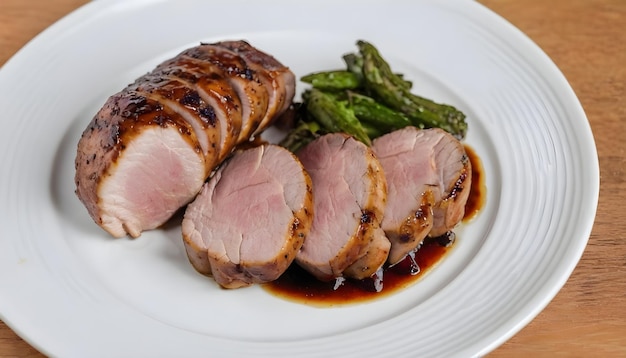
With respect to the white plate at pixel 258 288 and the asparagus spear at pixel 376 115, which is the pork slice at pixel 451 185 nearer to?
the white plate at pixel 258 288

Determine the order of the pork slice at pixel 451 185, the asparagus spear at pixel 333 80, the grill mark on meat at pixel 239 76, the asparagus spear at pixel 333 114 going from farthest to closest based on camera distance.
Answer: the asparagus spear at pixel 333 80 → the asparagus spear at pixel 333 114 → the grill mark on meat at pixel 239 76 → the pork slice at pixel 451 185

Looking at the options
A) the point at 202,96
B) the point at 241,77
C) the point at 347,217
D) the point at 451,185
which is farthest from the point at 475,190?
the point at 202,96

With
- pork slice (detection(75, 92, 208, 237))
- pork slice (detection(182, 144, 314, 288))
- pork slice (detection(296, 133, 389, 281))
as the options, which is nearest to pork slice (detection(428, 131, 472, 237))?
pork slice (detection(296, 133, 389, 281))

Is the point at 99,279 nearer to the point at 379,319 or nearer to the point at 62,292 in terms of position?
the point at 62,292

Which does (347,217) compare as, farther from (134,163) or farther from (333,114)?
(134,163)

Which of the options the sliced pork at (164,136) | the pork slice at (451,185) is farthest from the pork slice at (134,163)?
the pork slice at (451,185)

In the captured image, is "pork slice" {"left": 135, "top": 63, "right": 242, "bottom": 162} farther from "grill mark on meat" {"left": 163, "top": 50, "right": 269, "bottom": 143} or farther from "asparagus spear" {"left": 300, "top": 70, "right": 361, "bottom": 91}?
"asparagus spear" {"left": 300, "top": 70, "right": 361, "bottom": 91}
